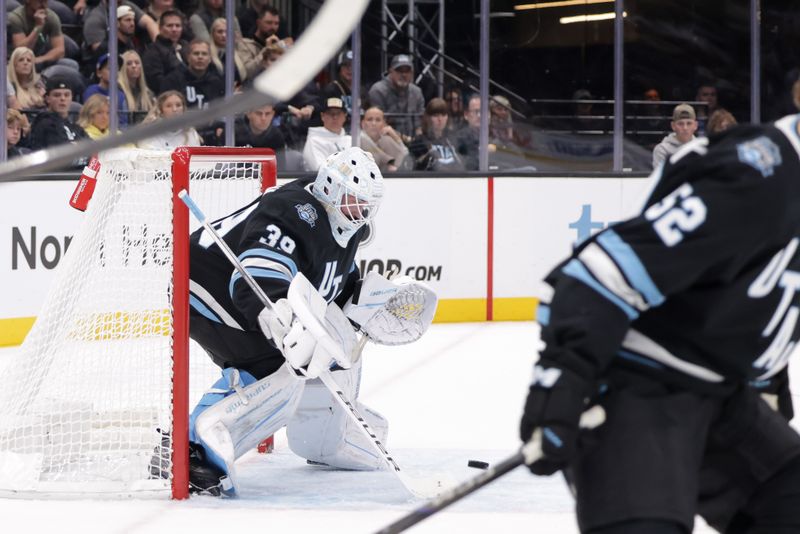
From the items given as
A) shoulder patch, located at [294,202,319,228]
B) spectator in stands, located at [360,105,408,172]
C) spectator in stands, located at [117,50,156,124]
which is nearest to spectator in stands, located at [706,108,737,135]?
spectator in stands, located at [360,105,408,172]

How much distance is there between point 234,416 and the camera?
3.26 metres

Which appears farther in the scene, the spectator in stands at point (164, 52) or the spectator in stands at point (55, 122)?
the spectator in stands at point (164, 52)

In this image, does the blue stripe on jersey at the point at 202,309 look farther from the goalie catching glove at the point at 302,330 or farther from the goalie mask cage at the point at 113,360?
the goalie catching glove at the point at 302,330

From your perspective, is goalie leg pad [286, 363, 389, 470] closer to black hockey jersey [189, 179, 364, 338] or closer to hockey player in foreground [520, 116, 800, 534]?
black hockey jersey [189, 179, 364, 338]

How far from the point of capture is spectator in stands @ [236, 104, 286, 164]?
670 cm

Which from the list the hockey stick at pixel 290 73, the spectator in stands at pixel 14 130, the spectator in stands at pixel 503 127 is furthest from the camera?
the spectator in stands at pixel 503 127

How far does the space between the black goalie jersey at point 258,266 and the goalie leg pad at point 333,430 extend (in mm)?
165

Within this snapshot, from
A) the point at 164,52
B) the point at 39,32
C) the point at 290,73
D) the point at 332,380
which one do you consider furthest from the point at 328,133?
the point at 290,73

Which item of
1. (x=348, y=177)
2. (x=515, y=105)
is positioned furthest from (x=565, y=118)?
(x=348, y=177)

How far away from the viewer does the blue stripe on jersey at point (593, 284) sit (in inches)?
61.7

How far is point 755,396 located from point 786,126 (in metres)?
0.34

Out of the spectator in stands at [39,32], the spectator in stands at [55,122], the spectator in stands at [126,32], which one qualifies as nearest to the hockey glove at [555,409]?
the spectator in stands at [55,122]

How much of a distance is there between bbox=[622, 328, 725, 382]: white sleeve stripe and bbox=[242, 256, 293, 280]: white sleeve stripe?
1.61 m

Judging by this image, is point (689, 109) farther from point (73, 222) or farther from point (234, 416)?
point (234, 416)
